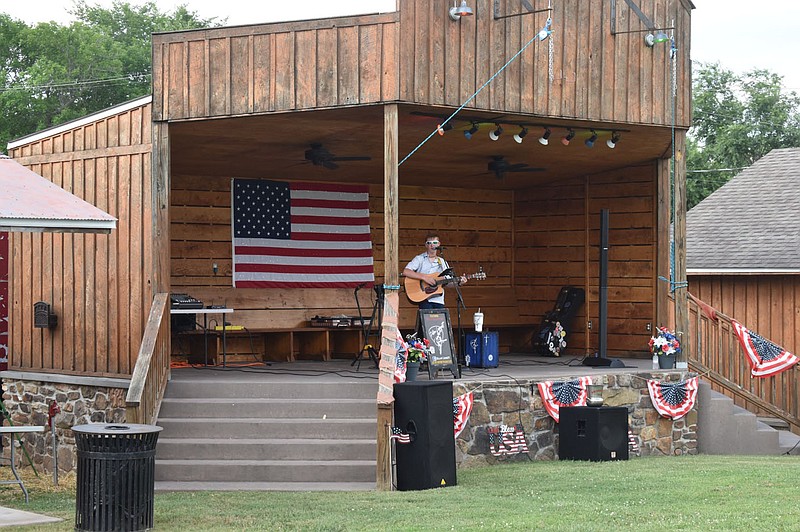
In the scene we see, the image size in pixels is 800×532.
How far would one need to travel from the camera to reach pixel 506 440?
11.4 metres

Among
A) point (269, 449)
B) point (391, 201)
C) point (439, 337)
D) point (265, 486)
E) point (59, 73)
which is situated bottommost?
point (265, 486)

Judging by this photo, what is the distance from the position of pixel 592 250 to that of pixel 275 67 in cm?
639

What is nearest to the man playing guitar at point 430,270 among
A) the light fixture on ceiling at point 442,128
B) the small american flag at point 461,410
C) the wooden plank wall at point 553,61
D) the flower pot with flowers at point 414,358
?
the light fixture on ceiling at point 442,128

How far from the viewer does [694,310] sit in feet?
45.5

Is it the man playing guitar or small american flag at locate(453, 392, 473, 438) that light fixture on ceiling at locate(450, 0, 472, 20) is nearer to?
the man playing guitar

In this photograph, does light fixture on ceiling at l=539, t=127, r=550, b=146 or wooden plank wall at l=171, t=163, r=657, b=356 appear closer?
light fixture on ceiling at l=539, t=127, r=550, b=146

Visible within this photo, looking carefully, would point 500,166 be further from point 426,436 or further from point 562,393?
point 426,436

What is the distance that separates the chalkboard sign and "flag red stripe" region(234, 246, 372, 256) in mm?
3825

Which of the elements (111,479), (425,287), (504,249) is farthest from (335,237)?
(111,479)

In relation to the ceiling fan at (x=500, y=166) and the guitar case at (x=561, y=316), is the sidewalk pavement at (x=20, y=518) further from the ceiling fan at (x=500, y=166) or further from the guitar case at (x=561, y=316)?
the guitar case at (x=561, y=316)

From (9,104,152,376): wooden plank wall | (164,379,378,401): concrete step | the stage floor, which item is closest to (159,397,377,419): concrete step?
(164,379,378,401): concrete step

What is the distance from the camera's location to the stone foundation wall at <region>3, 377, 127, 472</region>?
480 inches

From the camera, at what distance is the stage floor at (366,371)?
1185 centimetres

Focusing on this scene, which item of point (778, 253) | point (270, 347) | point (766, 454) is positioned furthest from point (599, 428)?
point (778, 253)
